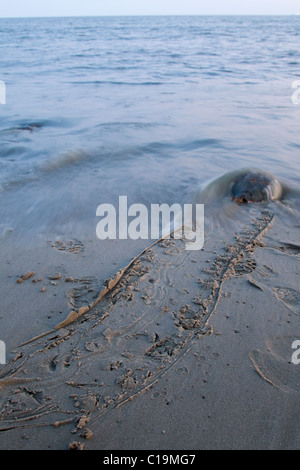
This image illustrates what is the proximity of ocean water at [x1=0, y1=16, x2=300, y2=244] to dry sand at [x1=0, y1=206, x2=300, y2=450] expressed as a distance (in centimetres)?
86

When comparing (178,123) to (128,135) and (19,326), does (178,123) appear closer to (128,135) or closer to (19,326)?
(128,135)

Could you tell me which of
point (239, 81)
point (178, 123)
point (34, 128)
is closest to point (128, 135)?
point (178, 123)

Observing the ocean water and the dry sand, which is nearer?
the dry sand

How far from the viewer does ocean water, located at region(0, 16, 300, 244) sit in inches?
165

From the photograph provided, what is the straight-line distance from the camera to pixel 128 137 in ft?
20.9

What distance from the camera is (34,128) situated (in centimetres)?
693

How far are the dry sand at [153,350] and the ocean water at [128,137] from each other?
0.86 m

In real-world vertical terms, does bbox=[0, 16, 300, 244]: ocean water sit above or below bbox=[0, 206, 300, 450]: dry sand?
above

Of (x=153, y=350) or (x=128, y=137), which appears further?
(x=128, y=137)

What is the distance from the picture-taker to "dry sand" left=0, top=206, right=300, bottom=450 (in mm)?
1659

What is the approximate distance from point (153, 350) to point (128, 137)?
16.1 ft

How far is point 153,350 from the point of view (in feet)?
6.83

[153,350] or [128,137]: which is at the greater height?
[128,137]
